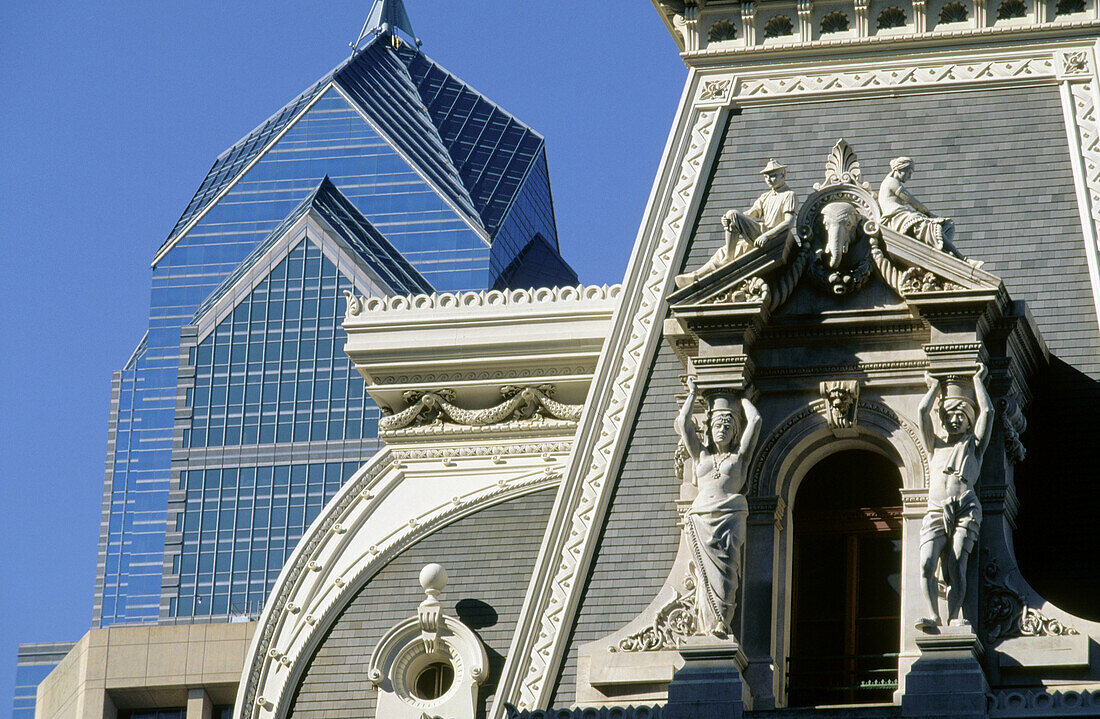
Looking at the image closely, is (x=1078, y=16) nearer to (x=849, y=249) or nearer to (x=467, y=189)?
(x=849, y=249)

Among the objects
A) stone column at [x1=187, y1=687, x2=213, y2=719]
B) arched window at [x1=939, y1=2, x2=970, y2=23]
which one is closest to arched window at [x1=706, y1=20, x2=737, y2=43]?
arched window at [x1=939, y1=2, x2=970, y2=23]

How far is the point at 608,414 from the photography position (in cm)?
2862

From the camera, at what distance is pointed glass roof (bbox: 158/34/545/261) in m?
170

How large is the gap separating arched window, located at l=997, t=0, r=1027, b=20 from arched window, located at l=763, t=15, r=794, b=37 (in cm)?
272

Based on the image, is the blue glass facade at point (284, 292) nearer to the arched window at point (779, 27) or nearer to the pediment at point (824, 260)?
the arched window at point (779, 27)

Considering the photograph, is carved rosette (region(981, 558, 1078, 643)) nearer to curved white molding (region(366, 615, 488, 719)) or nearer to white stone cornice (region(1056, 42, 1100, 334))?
white stone cornice (region(1056, 42, 1100, 334))

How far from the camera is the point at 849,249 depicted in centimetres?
2609

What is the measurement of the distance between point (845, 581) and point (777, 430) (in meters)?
1.88

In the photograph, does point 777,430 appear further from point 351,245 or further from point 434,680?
point 351,245

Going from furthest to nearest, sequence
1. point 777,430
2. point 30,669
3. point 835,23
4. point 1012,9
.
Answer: point 30,669 < point 835,23 < point 1012,9 < point 777,430

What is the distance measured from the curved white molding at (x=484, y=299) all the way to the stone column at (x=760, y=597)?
6354 mm

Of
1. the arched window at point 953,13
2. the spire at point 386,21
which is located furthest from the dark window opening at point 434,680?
the spire at point 386,21

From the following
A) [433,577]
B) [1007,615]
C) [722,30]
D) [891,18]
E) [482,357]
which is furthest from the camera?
[482,357]

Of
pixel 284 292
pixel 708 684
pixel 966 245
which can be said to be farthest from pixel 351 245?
pixel 708 684
